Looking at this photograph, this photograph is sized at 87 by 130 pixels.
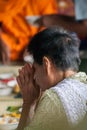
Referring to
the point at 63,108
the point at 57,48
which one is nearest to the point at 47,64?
the point at 57,48

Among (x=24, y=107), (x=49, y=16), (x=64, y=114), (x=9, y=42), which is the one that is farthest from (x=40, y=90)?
(x=9, y=42)

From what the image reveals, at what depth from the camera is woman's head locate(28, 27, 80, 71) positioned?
4.98ft

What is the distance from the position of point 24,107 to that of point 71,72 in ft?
1.00

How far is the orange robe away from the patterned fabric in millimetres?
2165

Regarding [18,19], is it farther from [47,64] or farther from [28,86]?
[47,64]

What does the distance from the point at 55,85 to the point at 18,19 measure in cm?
224

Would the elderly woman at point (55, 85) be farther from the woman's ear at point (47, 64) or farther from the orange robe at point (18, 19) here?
the orange robe at point (18, 19)

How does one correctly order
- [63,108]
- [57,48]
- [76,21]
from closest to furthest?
1. [63,108]
2. [57,48]
3. [76,21]

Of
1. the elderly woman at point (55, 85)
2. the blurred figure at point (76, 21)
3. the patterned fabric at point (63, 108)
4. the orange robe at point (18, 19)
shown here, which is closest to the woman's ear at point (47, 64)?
the elderly woman at point (55, 85)

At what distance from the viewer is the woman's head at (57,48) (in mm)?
1518

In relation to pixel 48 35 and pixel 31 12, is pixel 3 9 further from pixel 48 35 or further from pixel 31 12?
pixel 48 35

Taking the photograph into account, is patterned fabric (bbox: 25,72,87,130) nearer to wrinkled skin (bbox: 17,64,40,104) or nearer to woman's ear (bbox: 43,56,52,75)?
woman's ear (bbox: 43,56,52,75)

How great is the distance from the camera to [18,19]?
3742 millimetres

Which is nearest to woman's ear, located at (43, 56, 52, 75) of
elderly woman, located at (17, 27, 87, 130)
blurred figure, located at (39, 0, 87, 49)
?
elderly woman, located at (17, 27, 87, 130)
